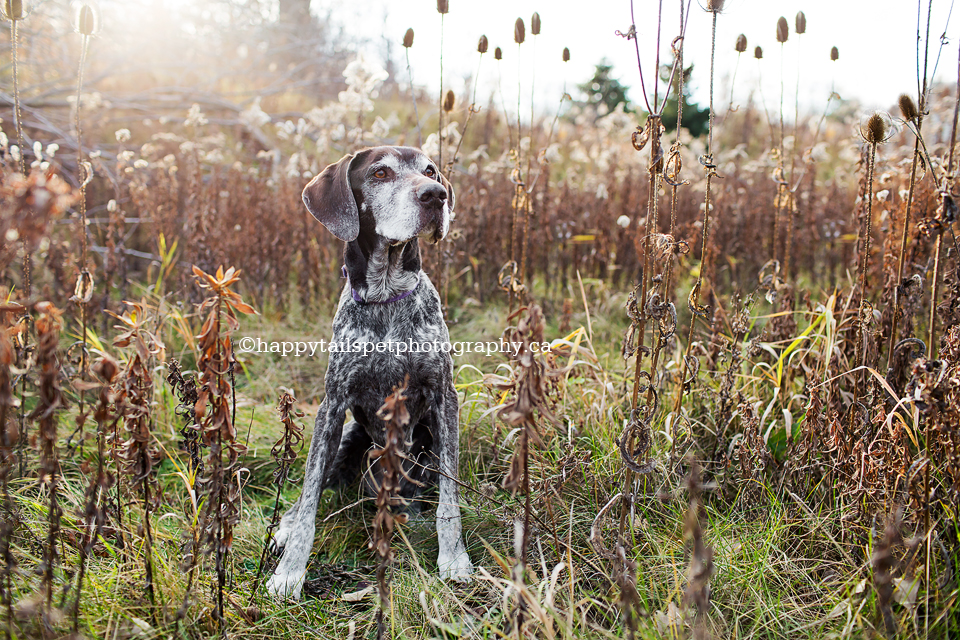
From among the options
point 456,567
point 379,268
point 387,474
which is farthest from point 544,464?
point 387,474

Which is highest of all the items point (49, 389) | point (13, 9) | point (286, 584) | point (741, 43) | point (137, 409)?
point (741, 43)

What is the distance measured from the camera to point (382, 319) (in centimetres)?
225

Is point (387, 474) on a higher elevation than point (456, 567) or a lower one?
higher

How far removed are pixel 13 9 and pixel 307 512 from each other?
6.31 ft

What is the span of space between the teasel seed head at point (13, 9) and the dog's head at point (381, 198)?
103 cm

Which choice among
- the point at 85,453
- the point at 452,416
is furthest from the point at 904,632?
the point at 85,453

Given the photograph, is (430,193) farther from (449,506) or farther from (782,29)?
(782,29)

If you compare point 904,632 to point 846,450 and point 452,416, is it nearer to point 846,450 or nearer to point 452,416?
point 846,450

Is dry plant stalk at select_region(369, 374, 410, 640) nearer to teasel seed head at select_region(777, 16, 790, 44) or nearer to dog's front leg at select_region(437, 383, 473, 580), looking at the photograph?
dog's front leg at select_region(437, 383, 473, 580)

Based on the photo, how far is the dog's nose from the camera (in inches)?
85.2

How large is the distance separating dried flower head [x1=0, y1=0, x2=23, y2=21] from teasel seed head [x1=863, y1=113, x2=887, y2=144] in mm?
2775

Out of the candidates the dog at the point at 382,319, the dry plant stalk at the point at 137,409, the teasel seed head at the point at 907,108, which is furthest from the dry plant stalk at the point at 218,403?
the teasel seed head at the point at 907,108

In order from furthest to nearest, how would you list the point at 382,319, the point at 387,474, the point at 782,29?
1. the point at 782,29
2. the point at 382,319
3. the point at 387,474

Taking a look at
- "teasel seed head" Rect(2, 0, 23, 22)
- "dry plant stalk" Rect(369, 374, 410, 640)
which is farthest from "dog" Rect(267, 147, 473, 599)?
"teasel seed head" Rect(2, 0, 23, 22)
